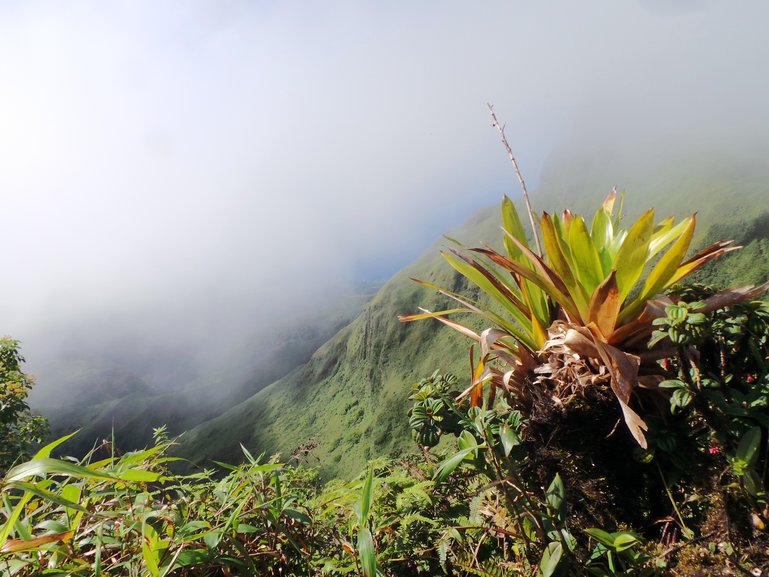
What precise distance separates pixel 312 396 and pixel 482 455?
14.0m

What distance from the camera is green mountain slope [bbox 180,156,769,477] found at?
6.87 m

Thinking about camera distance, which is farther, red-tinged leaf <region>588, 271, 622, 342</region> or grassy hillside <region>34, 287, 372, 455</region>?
grassy hillside <region>34, 287, 372, 455</region>

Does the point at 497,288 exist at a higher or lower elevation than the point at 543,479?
higher

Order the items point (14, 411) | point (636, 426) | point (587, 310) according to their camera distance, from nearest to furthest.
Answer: point (636, 426)
point (587, 310)
point (14, 411)

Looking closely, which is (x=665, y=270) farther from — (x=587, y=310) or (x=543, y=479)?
(x=543, y=479)

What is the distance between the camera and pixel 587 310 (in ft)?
4.36

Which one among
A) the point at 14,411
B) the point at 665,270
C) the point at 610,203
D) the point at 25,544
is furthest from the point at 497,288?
the point at 14,411

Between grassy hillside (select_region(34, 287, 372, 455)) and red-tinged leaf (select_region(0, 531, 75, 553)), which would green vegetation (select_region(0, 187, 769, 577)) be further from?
grassy hillside (select_region(34, 287, 372, 455))

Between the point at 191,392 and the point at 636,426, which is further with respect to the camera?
the point at 191,392

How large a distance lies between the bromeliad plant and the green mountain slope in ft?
9.64

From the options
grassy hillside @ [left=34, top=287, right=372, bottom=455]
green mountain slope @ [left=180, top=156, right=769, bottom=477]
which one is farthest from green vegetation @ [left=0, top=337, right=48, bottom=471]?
grassy hillside @ [left=34, top=287, right=372, bottom=455]

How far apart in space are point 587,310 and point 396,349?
982 centimetres

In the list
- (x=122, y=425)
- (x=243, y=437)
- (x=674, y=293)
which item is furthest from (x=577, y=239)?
(x=122, y=425)

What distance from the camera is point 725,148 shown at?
9.91 m
